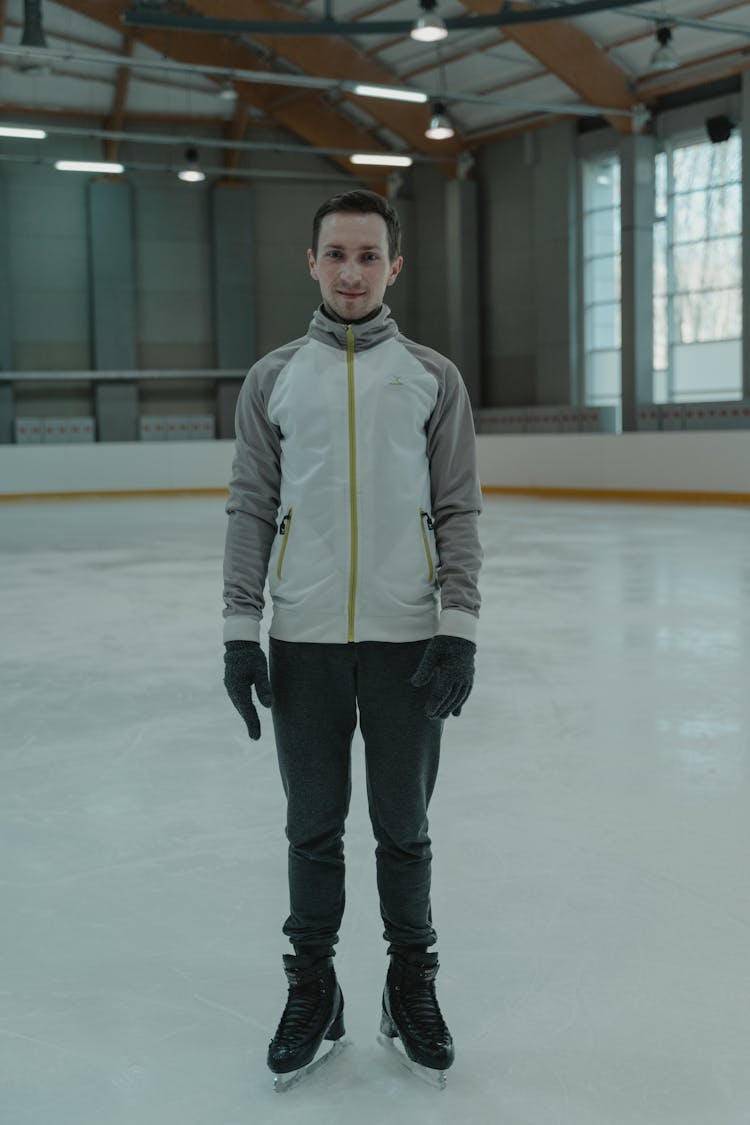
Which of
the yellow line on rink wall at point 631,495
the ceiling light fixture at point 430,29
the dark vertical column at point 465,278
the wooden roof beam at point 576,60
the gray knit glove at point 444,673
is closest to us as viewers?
the gray knit glove at point 444,673

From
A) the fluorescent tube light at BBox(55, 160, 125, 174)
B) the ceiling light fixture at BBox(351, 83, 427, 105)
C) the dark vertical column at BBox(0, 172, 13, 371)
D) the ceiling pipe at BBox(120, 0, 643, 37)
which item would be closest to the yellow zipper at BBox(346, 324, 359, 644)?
the ceiling pipe at BBox(120, 0, 643, 37)

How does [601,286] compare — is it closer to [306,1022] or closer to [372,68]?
[372,68]

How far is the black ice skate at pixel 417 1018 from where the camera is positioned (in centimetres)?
222

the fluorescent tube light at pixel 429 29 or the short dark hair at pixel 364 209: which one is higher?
the fluorescent tube light at pixel 429 29

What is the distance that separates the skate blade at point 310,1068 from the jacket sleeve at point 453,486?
33.0 inches

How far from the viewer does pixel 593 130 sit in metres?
24.4

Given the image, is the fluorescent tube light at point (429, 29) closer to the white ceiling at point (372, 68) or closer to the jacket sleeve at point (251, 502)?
the white ceiling at point (372, 68)

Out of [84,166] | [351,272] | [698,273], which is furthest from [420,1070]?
[84,166]

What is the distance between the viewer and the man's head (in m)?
2.23

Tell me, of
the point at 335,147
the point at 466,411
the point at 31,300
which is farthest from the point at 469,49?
the point at 466,411

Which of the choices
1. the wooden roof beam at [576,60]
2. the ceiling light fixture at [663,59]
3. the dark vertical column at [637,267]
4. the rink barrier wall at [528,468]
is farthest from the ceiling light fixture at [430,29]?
the dark vertical column at [637,267]

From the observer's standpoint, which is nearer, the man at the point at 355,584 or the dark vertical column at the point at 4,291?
the man at the point at 355,584

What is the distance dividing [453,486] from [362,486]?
19 cm

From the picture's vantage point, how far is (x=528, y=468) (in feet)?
73.2
